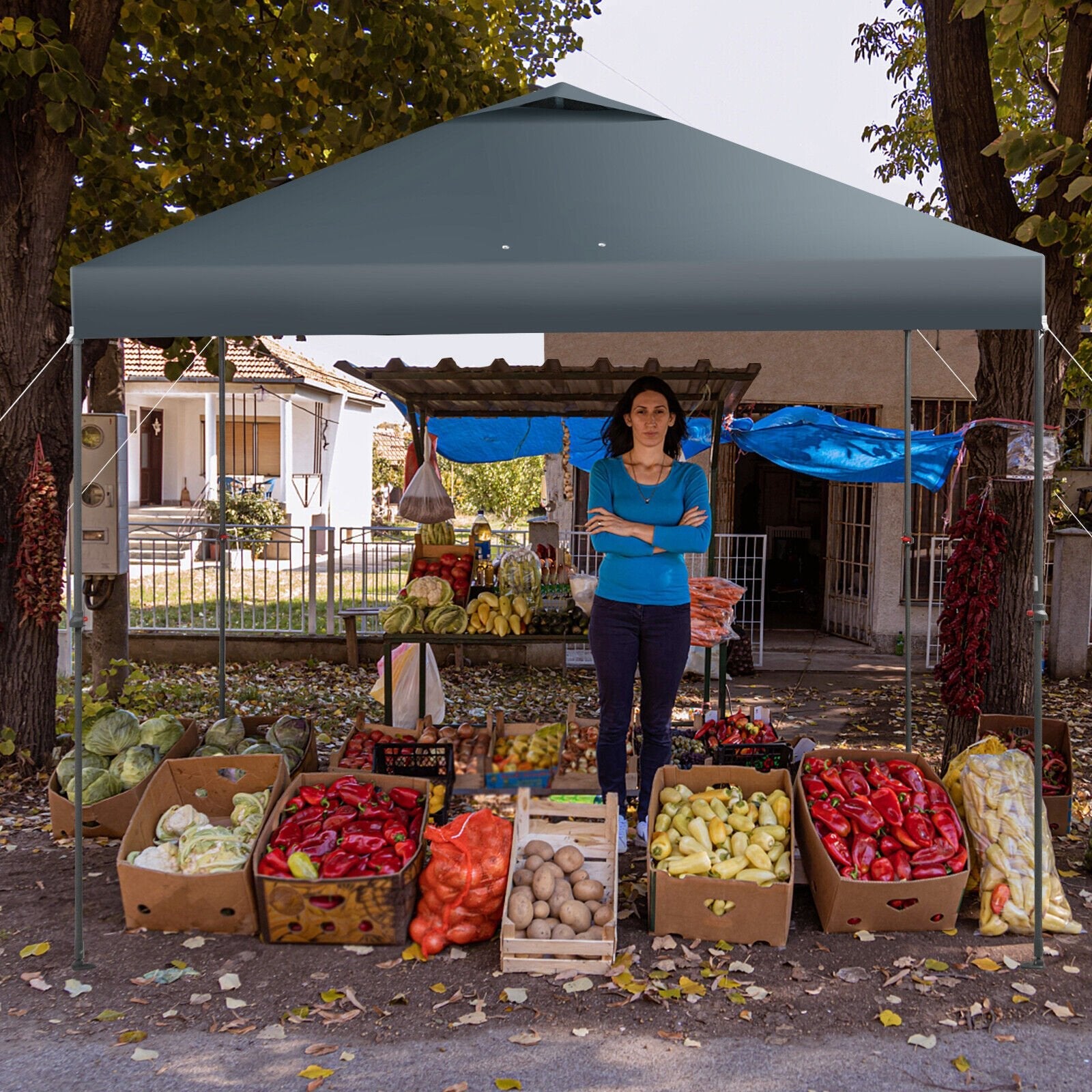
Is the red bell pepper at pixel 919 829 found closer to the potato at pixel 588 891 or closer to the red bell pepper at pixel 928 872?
the red bell pepper at pixel 928 872

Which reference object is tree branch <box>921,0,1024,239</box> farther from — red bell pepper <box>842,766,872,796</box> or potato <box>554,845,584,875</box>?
potato <box>554,845,584,875</box>

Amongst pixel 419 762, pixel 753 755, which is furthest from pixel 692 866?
pixel 419 762

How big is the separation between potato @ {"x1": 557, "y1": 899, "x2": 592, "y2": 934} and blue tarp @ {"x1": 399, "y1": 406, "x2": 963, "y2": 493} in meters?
5.43

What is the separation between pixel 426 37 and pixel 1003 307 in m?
4.52

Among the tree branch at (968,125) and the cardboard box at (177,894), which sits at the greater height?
the tree branch at (968,125)

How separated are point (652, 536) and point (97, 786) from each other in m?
2.99

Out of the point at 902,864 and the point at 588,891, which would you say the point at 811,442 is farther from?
the point at 588,891

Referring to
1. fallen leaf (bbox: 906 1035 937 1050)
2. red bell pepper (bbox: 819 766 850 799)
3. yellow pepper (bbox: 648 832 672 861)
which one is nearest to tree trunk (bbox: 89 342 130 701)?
yellow pepper (bbox: 648 832 672 861)

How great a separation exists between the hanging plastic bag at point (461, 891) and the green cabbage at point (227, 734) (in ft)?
5.77

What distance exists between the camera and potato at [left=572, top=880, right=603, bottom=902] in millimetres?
3812

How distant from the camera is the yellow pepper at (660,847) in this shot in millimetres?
3930

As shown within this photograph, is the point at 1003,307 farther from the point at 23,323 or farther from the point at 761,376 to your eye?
the point at 761,376

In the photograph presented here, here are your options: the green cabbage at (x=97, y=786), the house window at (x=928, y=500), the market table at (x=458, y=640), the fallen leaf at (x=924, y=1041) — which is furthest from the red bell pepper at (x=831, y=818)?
the house window at (x=928, y=500)

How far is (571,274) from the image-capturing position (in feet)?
11.8
